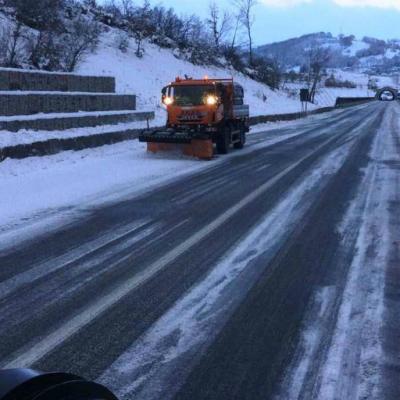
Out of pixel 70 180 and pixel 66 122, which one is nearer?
pixel 70 180

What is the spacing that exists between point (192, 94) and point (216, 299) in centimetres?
1430

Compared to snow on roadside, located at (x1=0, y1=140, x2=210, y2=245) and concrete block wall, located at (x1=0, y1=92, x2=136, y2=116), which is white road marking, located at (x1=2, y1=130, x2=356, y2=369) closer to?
snow on roadside, located at (x1=0, y1=140, x2=210, y2=245)

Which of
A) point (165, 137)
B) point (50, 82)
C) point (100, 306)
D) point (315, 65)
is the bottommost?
point (100, 306)

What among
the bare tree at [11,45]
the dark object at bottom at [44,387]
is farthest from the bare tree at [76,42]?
the dark object at bottom at [44,387]

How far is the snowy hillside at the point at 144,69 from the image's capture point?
29328mm

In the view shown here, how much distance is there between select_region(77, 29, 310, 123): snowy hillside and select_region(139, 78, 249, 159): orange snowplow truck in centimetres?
787

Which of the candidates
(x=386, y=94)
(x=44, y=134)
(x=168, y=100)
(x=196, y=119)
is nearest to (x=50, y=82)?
(x=44, y=134)

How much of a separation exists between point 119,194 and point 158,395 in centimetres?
789

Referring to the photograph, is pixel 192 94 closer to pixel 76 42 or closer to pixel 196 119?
pixel 196 119

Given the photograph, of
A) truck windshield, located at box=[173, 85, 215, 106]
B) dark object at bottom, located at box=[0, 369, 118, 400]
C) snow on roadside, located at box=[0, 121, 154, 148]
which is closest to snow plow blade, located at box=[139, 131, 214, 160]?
truck windshield, located at box=[173, 85, 215, 106]

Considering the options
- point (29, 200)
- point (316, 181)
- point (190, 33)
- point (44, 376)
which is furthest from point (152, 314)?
point (190, 33)

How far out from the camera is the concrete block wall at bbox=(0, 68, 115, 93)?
1805cm

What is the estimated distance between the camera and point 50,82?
790 inches

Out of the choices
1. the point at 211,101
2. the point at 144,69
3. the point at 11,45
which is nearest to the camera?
the point at 211,101
